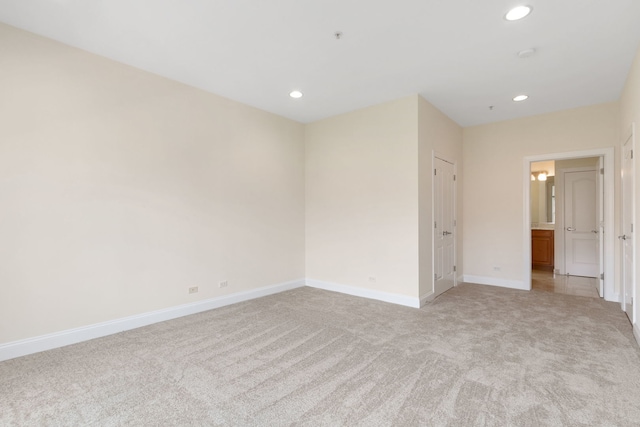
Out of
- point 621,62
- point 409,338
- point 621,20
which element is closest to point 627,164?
point 621,62

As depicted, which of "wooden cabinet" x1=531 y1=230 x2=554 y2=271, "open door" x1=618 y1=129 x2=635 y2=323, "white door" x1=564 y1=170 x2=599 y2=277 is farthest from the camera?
"wooden cabinet" x1=531 y1=230 x2=554 y2=271

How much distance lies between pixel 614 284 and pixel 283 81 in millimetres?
5288

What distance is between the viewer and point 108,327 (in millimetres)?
3180

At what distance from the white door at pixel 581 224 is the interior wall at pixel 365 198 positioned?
4107 mm

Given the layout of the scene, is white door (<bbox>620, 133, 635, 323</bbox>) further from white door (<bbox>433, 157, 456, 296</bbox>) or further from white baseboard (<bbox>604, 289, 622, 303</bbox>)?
white door (<bbox>433, 157, 456, 296</bbox>)

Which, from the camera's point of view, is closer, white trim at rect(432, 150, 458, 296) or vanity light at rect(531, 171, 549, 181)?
white trim at rect(432, 150, 458, 296)

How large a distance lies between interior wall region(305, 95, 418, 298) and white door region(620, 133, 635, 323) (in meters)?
2.21

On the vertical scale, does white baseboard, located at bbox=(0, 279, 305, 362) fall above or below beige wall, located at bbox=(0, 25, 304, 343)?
below

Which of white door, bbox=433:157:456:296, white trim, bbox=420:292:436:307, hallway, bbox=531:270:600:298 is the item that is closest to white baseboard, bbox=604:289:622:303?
hallway, bbox=531:270:600:298

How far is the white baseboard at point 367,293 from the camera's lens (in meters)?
4.16

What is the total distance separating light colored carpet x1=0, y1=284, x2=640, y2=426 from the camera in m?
1.92

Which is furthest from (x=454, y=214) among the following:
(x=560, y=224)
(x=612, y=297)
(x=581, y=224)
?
(x=581, y=224)

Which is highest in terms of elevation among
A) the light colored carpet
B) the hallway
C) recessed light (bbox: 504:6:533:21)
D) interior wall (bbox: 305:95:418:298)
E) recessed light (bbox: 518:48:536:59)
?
recessed light (bbox: 504:6:533:21)

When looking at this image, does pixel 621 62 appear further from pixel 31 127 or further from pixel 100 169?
pixel 31 127
